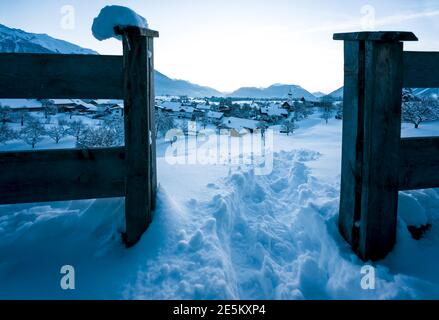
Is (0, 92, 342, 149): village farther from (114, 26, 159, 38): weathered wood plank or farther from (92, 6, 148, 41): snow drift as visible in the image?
(114, 26, 159, 38): weathered wood plank

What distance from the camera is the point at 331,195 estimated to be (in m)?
3.89

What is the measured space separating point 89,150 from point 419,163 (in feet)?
10.1

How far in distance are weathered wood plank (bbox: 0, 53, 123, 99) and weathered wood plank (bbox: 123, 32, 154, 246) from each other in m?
0.12

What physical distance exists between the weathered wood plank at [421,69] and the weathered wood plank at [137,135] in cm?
235

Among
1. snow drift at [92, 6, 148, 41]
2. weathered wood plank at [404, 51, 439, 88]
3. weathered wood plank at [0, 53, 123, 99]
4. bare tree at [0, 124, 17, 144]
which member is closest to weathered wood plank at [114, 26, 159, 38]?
snow drift at [92, 6, 148, 41]

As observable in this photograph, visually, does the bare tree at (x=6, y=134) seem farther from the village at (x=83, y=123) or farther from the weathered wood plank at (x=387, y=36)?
the weathered wood plank at (x=387, y=36)

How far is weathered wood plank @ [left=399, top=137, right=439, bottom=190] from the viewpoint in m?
2.69

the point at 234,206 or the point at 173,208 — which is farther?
the point at 234,206

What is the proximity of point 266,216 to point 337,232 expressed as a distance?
987 millimetres

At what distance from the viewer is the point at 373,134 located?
2486 millimetres
